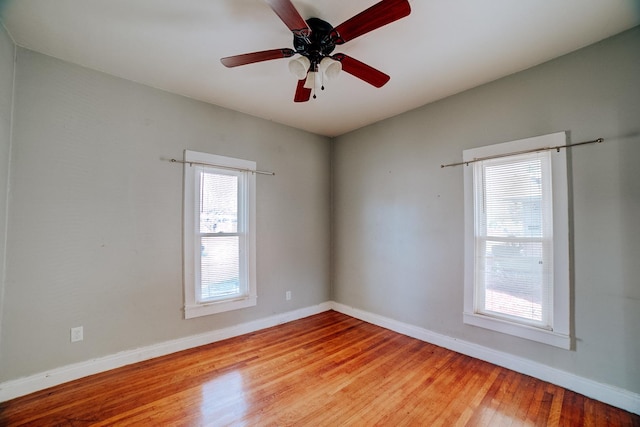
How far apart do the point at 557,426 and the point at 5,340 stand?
13.3ft

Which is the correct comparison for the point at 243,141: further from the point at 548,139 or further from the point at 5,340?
the point at 548,139

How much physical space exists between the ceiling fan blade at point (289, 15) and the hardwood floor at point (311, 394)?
2.49 meters

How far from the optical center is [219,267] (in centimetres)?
316

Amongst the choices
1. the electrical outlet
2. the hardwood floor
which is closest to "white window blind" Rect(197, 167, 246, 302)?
the hardwood floor

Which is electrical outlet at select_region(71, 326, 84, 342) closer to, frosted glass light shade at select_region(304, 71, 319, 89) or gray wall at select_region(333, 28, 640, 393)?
frosted glass light shade at select_region(304, 71, 319, 89)

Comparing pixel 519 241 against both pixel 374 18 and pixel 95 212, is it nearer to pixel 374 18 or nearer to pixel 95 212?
pixel 374 18

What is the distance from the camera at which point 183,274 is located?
2.90m

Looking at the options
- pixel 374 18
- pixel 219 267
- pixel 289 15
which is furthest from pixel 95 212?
pixel 374 18

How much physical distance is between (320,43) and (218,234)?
228 centimetres

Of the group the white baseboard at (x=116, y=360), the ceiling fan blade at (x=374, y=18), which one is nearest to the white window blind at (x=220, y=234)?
the white baseboard at (x=116, y=360)

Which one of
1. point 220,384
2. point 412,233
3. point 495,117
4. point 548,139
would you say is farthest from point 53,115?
point 548,139

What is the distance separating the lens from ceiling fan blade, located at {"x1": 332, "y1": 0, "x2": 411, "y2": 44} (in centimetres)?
136

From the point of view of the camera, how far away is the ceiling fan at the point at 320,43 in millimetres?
1397

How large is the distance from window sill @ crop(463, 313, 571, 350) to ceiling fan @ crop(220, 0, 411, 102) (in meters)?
2.44
